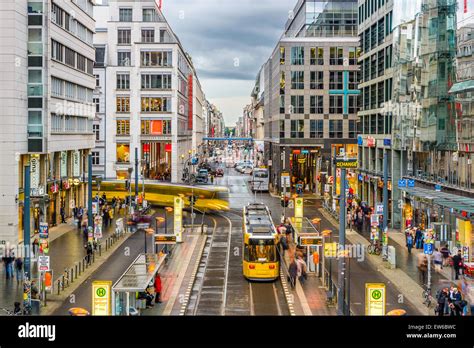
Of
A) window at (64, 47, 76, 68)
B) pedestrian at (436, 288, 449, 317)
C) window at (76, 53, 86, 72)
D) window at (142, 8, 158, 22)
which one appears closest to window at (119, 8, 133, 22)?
window at (142, 8, 158, 22)

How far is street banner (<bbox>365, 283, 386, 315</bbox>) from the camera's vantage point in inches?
594

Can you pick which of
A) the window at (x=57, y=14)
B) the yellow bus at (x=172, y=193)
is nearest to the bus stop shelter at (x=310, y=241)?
the yellow bus at (x=172, y=193)

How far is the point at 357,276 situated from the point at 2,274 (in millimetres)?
15622

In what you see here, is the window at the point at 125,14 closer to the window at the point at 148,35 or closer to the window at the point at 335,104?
the window at the point at 148,35

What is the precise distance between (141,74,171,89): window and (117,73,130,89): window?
1886 mm

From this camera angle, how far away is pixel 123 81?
256 ft

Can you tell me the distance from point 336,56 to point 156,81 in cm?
2288

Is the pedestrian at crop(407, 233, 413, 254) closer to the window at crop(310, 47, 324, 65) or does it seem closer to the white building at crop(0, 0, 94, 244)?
the white building at crop(0, 0, 94, 244)

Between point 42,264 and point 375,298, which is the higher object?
point 375,298

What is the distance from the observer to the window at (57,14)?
40.8 meters

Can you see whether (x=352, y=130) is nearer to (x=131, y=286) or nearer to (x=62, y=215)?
(x=62, y=215)

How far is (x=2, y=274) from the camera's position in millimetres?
26500

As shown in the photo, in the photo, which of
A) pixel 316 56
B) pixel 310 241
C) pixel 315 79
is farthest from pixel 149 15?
pixel 310 241

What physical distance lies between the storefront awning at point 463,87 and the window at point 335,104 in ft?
142
